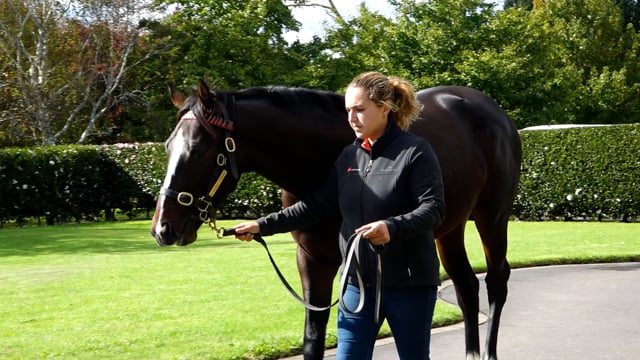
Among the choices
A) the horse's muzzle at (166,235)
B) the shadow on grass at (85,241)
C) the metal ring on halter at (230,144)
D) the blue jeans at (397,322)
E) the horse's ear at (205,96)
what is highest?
the horse's ear at (205,96)

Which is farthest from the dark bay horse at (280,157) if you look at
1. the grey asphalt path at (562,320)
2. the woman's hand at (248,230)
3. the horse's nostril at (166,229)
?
the grey asphalt path at (562,320)

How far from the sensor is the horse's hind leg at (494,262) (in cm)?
593

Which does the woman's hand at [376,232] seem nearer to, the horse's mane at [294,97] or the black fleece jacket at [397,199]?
the black fleece jacket at [397,199]

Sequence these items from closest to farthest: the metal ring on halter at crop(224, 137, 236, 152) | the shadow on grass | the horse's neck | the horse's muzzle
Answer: the horse's muzzle → the metal ring on halter at crop(224, 137, 236, 152) → the horse's neck → the shadow on grass

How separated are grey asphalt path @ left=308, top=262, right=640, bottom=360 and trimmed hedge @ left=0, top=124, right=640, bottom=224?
9.11 metres

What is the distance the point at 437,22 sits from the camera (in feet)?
110

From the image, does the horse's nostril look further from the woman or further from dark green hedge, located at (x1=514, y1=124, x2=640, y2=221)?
dark green hedge, located at (x1=514, y1=124, x2=640, y2=221)

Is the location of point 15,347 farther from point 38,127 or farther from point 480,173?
point 38,127

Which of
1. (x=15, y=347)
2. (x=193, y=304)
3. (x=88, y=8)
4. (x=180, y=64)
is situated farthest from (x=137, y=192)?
(x=15, y=347)

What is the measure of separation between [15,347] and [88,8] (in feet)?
74.2

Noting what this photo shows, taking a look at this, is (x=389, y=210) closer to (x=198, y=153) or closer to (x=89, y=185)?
(x=198, y=153)

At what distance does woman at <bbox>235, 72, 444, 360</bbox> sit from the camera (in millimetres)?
3562

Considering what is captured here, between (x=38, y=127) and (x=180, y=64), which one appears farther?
(x=180, y=64)

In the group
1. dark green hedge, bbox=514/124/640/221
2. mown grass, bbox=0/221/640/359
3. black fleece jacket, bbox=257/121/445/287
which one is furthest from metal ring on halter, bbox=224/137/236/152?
dark green hedge, bbox=514/124/640/221
